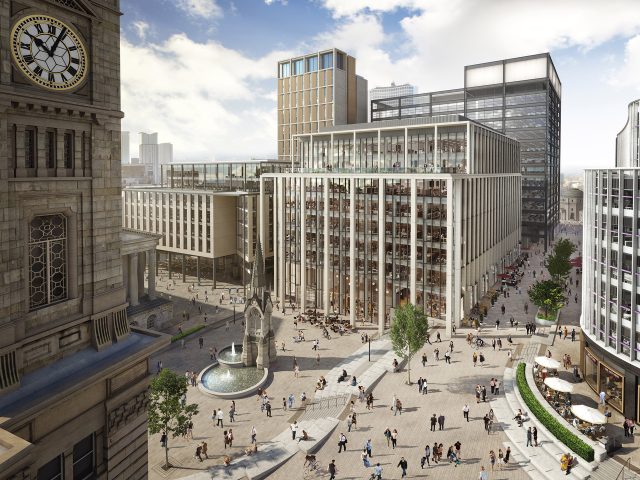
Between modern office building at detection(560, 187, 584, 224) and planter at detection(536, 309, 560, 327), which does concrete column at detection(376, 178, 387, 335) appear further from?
modern office building at detection(560, 187, 584, 224)

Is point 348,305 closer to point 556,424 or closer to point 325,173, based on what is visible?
point 325,173

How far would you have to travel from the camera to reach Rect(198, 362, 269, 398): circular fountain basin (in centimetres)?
4162

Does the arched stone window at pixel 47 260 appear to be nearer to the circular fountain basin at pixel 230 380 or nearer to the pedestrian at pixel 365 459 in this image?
the pedestrian at pixel 365 459

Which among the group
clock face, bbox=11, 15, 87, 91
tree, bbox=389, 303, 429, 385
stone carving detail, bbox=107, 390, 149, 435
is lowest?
tree, bbox=389, 303, 429, 385

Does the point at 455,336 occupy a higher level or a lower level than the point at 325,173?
lower

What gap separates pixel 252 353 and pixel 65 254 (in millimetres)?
35110

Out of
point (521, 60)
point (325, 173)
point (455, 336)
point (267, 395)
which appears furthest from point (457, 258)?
point (521, 60)

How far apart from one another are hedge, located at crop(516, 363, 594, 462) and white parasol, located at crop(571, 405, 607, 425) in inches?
53.5

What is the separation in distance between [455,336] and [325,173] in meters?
28.7

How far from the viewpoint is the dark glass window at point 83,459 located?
15156 millimetres

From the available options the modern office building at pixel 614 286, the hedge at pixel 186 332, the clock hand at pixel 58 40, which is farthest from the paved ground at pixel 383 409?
the clock hand at pixel 58 40

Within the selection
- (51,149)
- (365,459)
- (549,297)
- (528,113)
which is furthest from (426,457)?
(528,113)

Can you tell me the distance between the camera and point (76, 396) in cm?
1484

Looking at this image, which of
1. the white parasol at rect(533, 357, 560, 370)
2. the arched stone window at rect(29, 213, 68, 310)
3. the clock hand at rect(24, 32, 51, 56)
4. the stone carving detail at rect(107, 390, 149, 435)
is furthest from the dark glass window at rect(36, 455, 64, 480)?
the white parasol at rect(533, 357, 560, 370)
